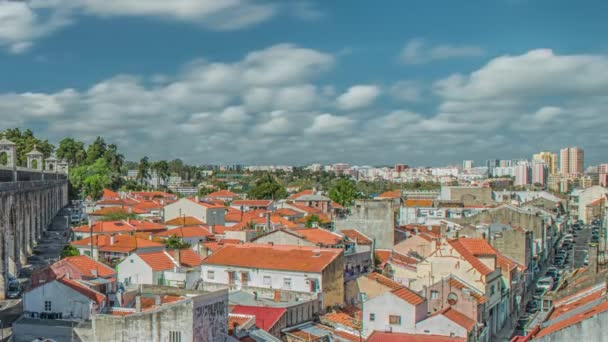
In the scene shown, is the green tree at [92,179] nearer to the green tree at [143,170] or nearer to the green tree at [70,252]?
the green tree at [143,170]

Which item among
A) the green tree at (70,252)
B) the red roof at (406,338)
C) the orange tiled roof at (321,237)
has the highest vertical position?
the orange tiled roof at (321,237)

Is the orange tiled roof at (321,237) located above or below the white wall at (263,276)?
above

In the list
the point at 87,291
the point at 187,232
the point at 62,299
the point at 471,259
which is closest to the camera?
the point at 62,299

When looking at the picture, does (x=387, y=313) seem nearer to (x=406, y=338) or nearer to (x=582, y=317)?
(x=406, y=338)

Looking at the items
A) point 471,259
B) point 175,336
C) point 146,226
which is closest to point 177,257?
point 471,259

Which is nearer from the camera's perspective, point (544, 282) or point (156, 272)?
point (156, 272)

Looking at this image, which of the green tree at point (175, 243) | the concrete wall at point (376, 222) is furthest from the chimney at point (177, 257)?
the concrete wall at point (376, 222)

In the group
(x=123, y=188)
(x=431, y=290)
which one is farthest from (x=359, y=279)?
(x=123, y=188)

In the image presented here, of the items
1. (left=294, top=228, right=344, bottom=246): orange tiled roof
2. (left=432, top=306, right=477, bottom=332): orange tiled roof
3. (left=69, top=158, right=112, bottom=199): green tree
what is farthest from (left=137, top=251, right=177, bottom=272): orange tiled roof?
(left=69, top=158, right=112, bottom=199): green tree
